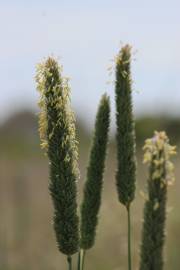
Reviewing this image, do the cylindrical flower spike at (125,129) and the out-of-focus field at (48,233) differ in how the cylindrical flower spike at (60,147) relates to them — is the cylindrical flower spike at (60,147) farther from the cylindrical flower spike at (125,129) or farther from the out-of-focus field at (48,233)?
the out-of-focus field at (48,233)

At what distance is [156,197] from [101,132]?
91 cm

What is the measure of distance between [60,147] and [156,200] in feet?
1.48

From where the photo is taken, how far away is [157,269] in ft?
7.18

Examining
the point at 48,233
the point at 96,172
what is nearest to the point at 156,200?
the point at 96,172

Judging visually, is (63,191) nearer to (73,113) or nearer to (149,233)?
(73,113)

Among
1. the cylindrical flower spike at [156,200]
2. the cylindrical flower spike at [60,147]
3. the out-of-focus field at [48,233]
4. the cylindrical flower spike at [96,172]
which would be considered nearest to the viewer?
the cylindrical flower spike at [156,200]

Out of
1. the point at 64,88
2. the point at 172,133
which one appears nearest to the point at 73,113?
the point at 64,88

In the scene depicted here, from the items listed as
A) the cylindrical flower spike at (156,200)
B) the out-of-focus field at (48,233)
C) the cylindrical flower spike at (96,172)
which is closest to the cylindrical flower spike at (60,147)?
the cylindrical flower spike at (156,200)

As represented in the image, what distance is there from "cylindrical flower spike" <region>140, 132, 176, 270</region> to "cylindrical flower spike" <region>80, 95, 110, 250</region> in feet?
2.58

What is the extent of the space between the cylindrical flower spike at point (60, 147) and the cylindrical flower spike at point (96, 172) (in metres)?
0.48

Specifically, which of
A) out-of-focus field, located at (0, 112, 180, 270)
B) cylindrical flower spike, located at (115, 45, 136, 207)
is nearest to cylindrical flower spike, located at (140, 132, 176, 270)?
cylindrical flower spike, located at (115, 45, 136, 207)

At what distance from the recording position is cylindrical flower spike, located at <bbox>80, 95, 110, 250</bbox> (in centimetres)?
300

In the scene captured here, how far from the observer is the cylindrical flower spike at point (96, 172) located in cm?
300

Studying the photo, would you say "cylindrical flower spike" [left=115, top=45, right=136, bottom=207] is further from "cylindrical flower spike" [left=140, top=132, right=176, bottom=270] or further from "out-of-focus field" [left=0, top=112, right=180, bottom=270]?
"out-of-focus field" [left=0, top=112, right=180, bottom=270]
